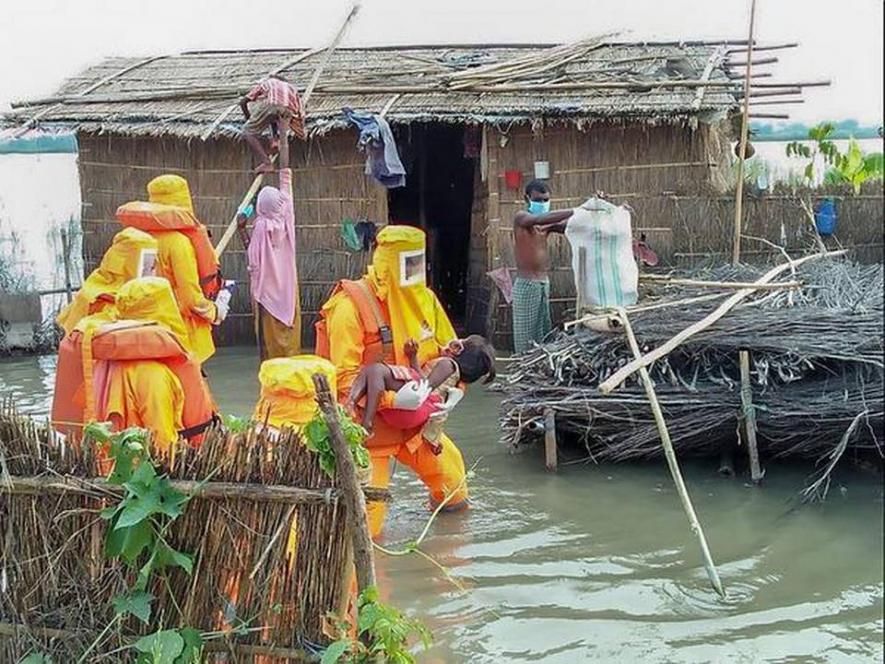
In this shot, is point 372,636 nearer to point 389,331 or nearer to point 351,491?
point 351,491

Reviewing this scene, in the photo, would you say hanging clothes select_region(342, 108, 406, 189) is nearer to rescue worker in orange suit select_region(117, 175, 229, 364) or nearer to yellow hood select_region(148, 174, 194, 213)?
yellow hood select_region(148, 174, 194, 213)

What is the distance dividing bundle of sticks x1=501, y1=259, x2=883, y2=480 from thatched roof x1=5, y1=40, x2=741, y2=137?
3.22 meters

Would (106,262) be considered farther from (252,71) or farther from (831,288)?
(252,71)

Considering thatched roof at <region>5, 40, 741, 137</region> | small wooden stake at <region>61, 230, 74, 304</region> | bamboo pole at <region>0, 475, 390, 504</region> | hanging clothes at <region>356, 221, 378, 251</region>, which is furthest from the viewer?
small wooden stake at <region>61, 230, 74, 304</region>

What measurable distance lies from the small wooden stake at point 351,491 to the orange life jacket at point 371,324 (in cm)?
222

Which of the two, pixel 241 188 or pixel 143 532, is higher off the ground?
pixel 241 188

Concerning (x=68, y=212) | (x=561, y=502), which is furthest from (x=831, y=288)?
(x=68, y=212)

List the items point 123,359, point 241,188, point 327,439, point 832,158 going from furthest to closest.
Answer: point 832,158
point 241,188
point 123,359
point 327,439

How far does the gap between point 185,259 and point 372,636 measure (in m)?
4.22

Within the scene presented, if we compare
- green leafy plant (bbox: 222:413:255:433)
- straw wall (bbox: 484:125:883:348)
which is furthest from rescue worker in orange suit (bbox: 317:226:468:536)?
straw wall (bbox: 484:125:883:348)

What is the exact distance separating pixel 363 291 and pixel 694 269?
5513 mm

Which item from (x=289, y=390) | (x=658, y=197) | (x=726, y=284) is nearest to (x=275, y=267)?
(x=726, y=284)

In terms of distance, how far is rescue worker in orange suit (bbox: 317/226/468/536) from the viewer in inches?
205

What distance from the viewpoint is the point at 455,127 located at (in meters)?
13.2
